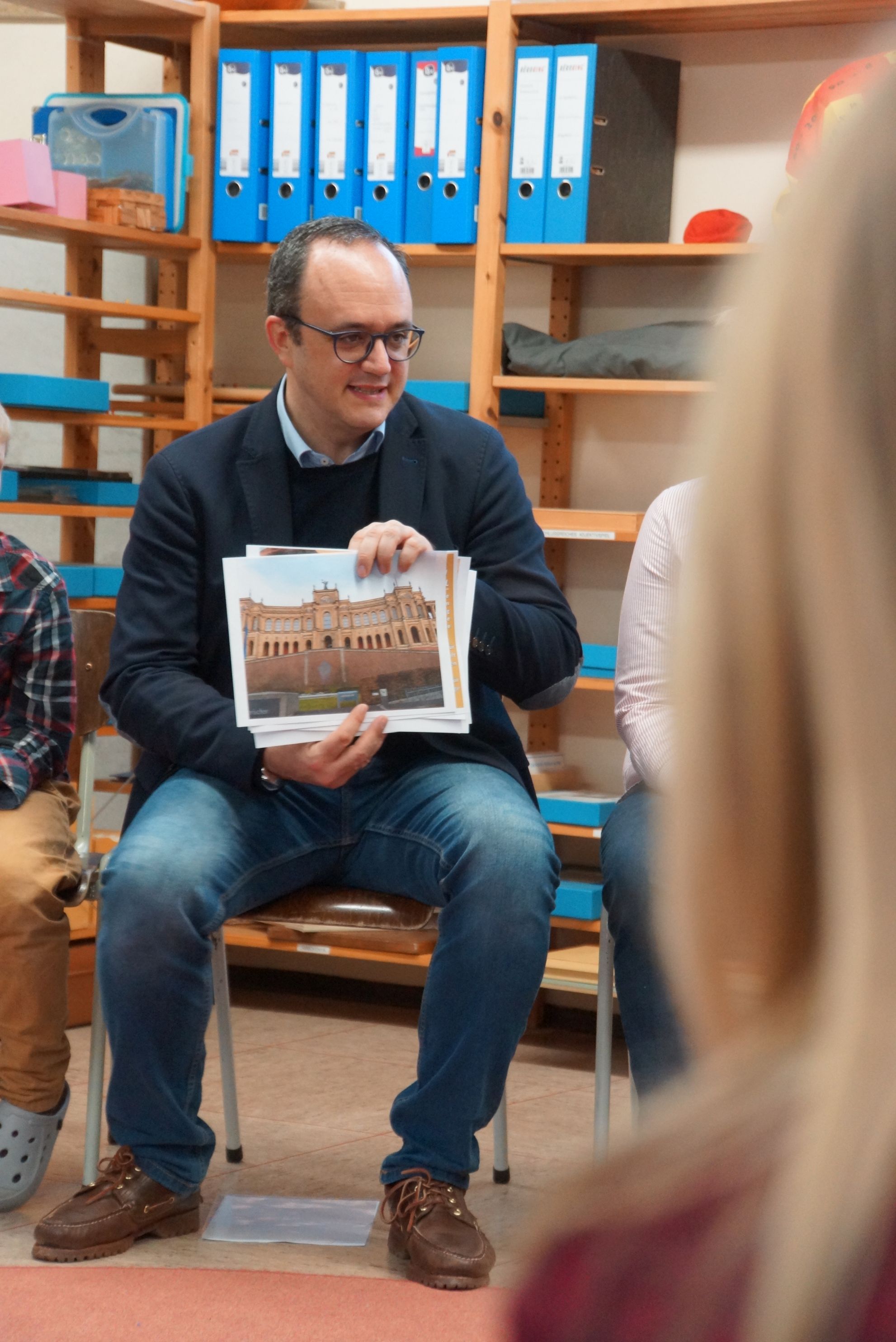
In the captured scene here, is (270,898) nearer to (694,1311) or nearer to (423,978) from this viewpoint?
(423,978)

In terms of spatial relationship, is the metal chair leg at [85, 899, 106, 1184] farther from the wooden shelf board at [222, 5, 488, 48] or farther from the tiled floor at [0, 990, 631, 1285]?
the wooden shelf board at [222, 5, 488, 48]

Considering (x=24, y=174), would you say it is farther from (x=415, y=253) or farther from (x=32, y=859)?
(x=32, y=859)

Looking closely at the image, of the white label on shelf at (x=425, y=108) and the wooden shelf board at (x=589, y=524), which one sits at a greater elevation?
the white label on shelf at (x=425, y=108)

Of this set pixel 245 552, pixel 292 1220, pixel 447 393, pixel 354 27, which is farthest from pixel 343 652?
pixel 354 27

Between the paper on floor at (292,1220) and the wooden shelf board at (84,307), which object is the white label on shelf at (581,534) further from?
the paper on floor at (292,1220)

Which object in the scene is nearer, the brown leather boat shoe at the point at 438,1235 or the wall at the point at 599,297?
the brown leather boat shoe at the point at 438,1235

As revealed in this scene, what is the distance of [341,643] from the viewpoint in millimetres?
1949

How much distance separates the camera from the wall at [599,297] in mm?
3090

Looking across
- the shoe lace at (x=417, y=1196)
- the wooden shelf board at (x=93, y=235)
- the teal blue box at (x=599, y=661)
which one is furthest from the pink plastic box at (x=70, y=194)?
the shoe lace at (x=417, y=1196)

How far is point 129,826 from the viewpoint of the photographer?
2.08m

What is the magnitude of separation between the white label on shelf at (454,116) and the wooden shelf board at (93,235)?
60 cm

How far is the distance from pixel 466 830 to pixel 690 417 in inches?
60.3

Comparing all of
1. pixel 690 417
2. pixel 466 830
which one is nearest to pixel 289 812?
pixel 466 830

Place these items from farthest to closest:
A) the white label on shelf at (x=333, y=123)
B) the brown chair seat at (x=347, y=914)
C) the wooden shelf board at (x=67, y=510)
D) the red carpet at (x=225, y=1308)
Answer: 1. the white label on shelf at (x=333, y=123)
2. the wooden shelf board at (x=67, y=510)
3. the brown chair seat at (x=347, y=914)
4. the red carpet at (x=225, y=1308)
